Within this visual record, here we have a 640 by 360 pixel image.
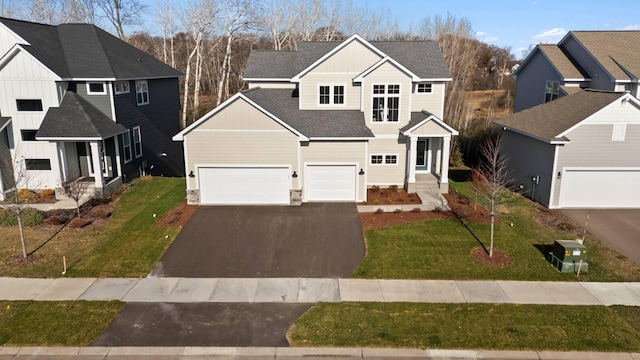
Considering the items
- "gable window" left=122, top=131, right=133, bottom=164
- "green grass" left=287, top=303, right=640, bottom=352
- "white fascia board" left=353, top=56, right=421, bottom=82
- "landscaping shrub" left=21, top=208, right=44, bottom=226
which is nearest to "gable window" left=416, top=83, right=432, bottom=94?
"white fascia board" left=353, top=56, right=421, bottom=82

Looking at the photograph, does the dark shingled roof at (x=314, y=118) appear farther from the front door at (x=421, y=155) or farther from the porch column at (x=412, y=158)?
the front door at (x=421, y=155)

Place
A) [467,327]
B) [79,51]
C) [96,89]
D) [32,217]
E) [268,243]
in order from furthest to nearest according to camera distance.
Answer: [79,51]
[96,89]
[32,217]
[268,243]
[467,327]

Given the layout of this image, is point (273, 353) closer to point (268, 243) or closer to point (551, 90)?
point (268, 243)

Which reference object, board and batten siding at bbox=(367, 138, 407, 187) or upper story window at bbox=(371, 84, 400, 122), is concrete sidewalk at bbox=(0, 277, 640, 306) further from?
upper story window at bbox=(371, 84, 400, 122)

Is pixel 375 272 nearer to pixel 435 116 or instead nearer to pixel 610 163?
pixel 435 116

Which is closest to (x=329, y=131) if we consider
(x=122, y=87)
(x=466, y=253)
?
(x=466, y=253)

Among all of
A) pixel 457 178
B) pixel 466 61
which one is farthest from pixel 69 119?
pixel 466 61
